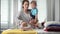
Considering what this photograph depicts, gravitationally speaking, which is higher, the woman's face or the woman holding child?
the woman's face

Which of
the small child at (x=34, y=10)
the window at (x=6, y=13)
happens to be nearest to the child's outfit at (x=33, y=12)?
the small child at (x=34, y=10)

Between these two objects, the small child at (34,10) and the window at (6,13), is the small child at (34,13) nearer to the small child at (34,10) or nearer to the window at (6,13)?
the small child at (34,10)

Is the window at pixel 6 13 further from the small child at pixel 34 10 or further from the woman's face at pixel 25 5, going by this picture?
the small child at pixel 34 10

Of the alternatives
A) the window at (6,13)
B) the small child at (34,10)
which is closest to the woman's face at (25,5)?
the small child at (34,10)

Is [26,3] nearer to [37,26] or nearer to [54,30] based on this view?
[37,26]

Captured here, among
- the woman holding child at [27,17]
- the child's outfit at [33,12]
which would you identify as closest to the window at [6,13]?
the woman holding child at [27,17]

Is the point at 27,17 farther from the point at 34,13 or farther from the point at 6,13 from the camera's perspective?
the point at 6,13

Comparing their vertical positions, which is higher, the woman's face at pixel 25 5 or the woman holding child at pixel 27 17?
the woman's face at pixel 25 5

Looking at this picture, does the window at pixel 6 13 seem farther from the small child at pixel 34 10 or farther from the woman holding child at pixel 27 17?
the small child at pixel 34 10

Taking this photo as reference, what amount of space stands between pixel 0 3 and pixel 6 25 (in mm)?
441

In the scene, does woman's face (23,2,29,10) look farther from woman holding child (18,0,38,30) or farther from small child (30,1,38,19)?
small child (30,1,38,19)

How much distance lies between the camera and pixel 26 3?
273 centimetres

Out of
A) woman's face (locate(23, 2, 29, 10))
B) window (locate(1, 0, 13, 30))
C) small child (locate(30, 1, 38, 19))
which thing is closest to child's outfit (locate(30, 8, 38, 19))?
small child (locate(30, 1, 38, 19))

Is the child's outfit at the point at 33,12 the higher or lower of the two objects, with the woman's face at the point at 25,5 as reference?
lower
